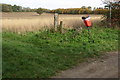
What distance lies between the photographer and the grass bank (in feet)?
20.2

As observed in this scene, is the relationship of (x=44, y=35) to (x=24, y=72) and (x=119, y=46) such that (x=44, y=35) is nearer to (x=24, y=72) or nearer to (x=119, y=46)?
(x=119, y=46)

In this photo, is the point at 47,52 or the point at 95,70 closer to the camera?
the point at 95,70

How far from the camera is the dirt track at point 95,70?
5857mm

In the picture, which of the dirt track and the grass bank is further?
the grass bank

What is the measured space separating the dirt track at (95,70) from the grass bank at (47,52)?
11.7 inches

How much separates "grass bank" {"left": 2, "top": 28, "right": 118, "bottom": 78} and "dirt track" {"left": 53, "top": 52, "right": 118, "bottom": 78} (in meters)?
0.30

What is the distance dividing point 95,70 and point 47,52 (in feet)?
7.47

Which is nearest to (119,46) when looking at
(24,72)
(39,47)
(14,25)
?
(39,47)

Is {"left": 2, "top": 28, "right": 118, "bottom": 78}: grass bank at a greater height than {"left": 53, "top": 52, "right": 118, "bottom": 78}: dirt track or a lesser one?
greater

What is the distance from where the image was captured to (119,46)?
973 cm

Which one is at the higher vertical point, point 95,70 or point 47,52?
point 47,52

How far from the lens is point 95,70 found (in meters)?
6.31

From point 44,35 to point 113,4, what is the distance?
789cm

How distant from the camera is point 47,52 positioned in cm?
804
